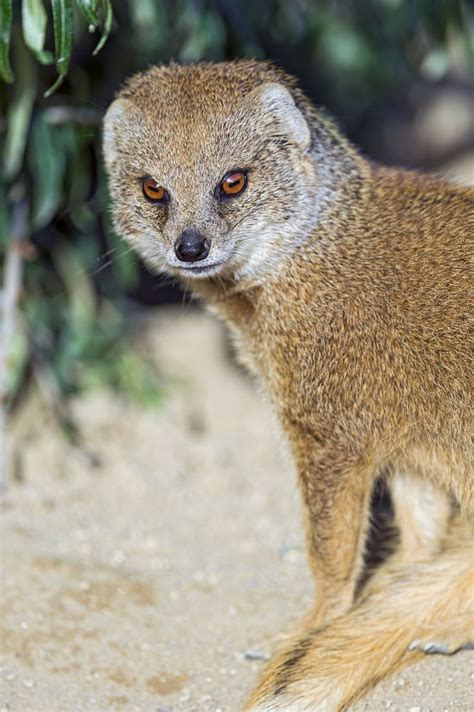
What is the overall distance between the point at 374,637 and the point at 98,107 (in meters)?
2.08

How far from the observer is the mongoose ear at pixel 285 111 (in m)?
3.13

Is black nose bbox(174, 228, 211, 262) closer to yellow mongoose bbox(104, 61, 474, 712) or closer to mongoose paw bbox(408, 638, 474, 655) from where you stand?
yellow mongoose bbox(104, 61, 474, 712)

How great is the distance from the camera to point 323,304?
3123 mm

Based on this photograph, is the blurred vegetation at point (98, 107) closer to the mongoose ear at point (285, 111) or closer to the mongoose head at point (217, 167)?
the mongoose head at point (217, 167)

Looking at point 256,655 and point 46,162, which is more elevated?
point 46,162

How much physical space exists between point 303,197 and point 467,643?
1.44 meters

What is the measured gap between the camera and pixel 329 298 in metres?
3.12

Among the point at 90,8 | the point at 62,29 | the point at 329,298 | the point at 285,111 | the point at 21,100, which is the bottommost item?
the point at 329,298

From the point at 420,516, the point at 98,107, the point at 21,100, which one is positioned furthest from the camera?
the point at 21,100

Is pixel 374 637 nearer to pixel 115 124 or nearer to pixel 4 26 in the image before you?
A: pixel 115 124

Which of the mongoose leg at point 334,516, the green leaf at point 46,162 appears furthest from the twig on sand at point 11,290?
the mongoose leg at point 334,516

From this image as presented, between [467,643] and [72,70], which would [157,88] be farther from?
[467,643]

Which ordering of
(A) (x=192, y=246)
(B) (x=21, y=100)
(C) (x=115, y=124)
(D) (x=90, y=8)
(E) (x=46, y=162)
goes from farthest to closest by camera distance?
(E) (x=46, y=162) → (B) (x=21, y=100) → (C) (x=115, y=124) → (A) (x=192, y=246) → (D) (x=90, y=8)

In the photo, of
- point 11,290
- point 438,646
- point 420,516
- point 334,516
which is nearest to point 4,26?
point 11,290
